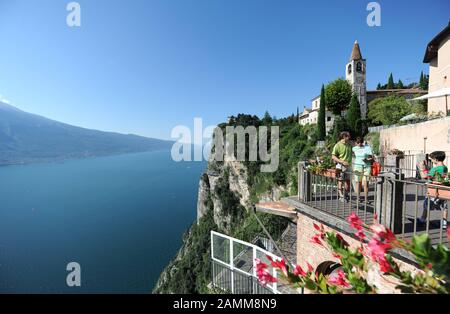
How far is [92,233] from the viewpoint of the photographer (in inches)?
2596

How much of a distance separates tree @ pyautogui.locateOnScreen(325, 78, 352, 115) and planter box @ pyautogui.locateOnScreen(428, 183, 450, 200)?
4296cm

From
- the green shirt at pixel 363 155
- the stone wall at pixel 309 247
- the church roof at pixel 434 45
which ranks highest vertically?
the church roof at pixel 434 45

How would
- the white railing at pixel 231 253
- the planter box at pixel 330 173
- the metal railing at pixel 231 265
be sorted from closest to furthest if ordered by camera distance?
the planter box at pixel 330 173, the metal railing at pixel 231 265, the white railing at pixel 231 253

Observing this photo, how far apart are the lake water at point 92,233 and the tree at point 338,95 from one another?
52.6 metres

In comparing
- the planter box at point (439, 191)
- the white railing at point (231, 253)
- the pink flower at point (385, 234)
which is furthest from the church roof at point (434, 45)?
the pink flower at point (385, 234)

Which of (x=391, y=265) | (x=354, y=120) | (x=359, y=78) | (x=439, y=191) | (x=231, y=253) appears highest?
(x=359, y=78)

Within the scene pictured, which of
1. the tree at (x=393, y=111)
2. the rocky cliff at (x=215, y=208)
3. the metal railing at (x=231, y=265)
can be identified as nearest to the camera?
the metal railing at (x=231, y=265)

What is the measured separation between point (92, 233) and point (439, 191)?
260ft

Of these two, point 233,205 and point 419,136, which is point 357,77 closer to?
point 419,136

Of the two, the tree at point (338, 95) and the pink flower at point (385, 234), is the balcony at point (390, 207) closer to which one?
the pink flower at point (385, 234)

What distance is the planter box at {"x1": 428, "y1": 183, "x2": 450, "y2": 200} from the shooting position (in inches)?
133

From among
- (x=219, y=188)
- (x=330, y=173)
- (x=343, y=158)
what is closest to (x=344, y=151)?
(x=343, y=158)

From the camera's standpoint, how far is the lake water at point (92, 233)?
49250 mm

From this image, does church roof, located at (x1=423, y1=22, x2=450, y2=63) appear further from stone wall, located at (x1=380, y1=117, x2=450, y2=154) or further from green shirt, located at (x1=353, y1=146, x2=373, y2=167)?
green shirt, located at (x1=353, y1=146, x2=373, y2=167)
